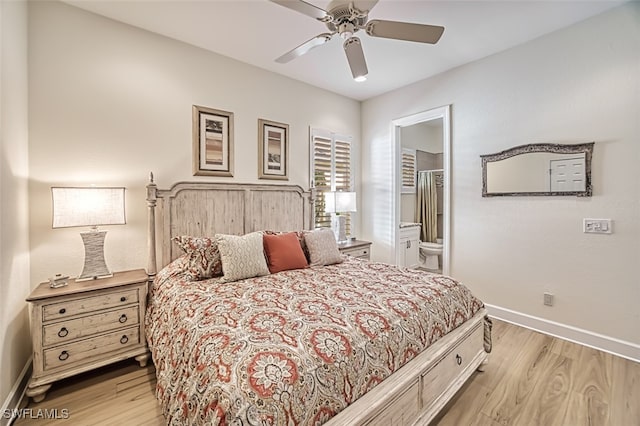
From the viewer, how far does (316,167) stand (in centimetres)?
404

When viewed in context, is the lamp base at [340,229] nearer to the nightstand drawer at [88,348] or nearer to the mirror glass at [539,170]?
the mirror glass at [539,170]

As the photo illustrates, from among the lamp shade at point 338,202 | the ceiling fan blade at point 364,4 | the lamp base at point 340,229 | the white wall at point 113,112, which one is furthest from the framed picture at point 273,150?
the ceiling fan blade at point 364,4

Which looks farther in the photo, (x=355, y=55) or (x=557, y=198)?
(x=557, y=198)

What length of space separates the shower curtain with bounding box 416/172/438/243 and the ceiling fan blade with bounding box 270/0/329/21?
433cm

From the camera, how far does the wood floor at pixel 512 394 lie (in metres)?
1.76

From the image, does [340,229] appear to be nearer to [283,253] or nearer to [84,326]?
[283,253]

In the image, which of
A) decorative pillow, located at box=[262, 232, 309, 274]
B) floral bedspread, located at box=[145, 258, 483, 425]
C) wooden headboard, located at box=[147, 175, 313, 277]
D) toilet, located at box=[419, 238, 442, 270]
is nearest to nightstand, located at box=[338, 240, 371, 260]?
wooden headboard, located at box=[147, 175, 313, 277]

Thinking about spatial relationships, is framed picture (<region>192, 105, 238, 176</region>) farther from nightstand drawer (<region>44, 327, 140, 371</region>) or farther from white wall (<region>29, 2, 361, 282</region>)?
nightstand drawer (<region>44, 327, 140, 371</region>)

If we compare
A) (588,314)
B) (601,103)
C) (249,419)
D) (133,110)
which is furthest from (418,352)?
(133,110)

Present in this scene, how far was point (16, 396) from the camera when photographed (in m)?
1.83

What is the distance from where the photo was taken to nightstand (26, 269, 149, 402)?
190cm

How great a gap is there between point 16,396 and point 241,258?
1635mm

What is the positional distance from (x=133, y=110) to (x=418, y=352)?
3.07 m

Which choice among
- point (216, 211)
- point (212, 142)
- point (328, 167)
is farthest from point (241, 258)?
point (328, 167)
